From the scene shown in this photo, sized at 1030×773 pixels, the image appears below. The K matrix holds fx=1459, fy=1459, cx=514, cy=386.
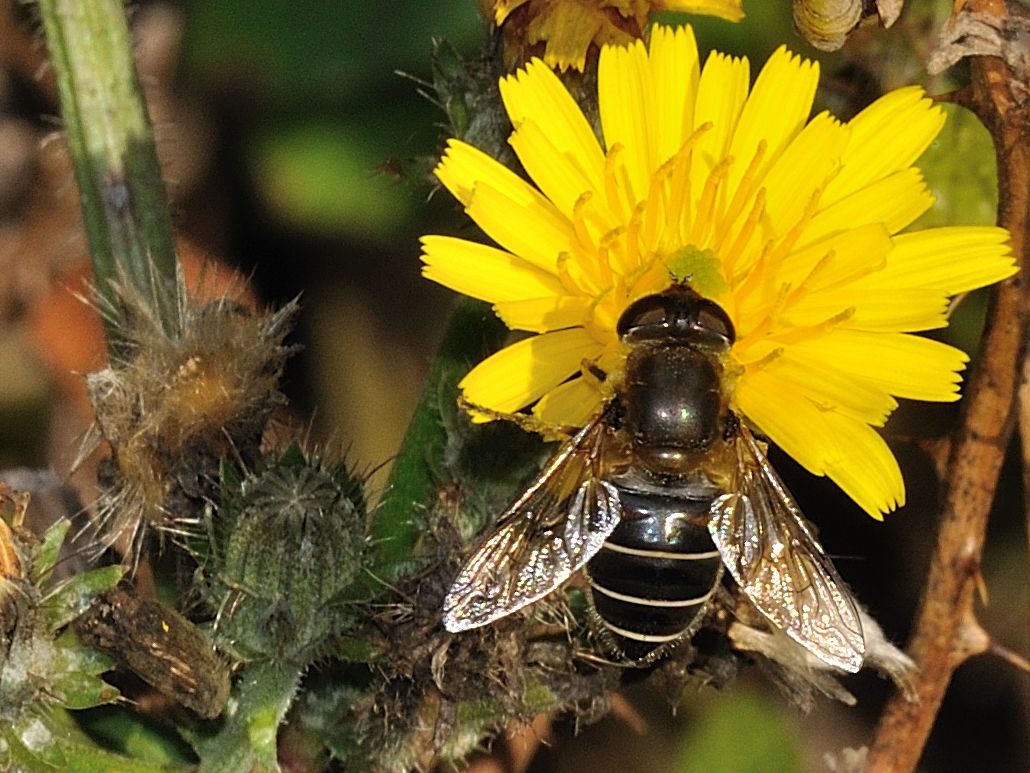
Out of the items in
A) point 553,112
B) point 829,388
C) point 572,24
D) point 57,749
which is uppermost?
point 572,24

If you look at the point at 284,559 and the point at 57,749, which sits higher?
the point at 284,559

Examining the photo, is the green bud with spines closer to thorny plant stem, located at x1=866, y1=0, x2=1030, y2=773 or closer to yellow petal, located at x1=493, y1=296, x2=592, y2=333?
yellow petal, located at x1=493, y1=296, x2=592, y2=333

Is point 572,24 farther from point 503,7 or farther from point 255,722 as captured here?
point 255,722

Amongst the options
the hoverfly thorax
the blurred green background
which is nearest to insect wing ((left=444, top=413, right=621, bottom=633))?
the hoverfly thorax

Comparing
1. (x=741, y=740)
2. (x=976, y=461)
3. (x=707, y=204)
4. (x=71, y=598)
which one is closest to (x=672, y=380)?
(x=707, y=204)

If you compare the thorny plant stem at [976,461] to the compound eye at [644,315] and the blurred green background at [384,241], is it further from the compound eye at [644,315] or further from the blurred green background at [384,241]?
the compound eye at [644,315]

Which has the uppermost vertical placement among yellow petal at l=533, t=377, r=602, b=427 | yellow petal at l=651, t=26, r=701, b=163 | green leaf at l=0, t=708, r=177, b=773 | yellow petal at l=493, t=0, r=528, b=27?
yellow petal at l=493, t=0, r=528, b=27
